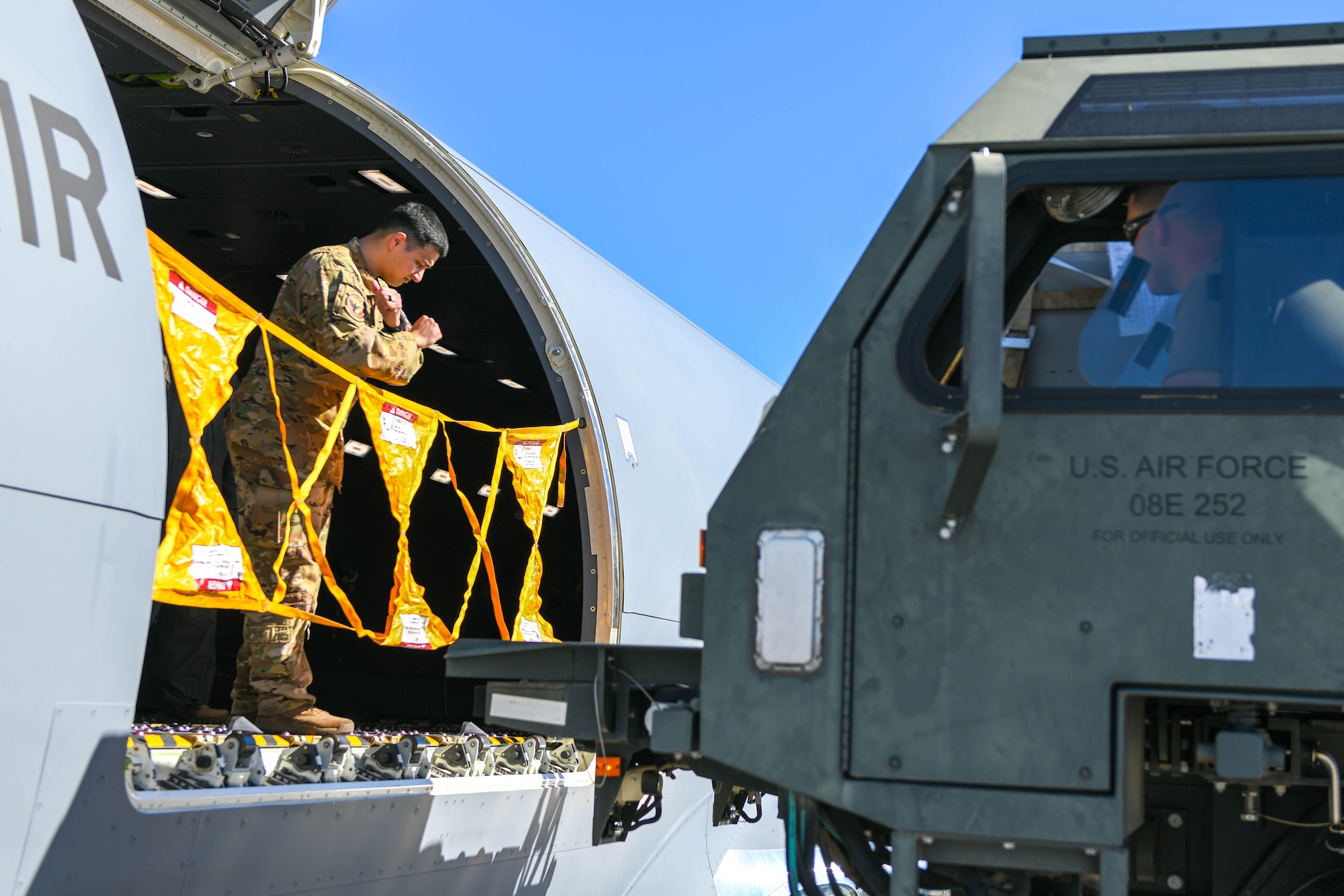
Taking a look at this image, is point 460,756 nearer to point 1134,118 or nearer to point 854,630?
point 854,630

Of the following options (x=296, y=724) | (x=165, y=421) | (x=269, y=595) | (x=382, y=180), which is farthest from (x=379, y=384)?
(x=165, y=421)

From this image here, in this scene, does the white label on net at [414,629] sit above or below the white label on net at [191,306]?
below

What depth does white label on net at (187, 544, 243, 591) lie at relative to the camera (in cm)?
461

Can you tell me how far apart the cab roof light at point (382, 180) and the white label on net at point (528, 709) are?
197 inches

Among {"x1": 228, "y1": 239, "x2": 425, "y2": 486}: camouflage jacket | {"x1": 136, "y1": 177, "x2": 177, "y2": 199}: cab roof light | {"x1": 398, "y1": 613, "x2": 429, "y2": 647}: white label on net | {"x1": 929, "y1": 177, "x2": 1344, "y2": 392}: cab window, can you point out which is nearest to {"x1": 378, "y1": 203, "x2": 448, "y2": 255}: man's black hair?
{"x1": 228, "y1": 239, "x2": 425, "y2": 486}: camouflage jacket

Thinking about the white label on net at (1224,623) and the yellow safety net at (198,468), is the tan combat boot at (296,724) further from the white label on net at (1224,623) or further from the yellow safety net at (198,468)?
the white label on net at (1224,623)

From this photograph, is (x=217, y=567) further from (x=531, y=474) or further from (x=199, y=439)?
(x=531, y=474)

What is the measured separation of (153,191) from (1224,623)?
7.80 meters

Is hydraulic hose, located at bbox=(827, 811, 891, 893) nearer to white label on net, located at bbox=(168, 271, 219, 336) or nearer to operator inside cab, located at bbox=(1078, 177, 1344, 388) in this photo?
operator inside cab, located at bbox=(1078, 177, 1344, 388)

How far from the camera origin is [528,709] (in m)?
3.85

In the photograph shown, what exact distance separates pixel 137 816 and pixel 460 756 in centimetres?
208

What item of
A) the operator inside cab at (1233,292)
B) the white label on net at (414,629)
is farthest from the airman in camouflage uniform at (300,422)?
the operator inside cab at (1233,292)

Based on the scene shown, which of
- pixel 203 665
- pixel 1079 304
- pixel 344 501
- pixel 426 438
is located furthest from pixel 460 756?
pixel 344 501

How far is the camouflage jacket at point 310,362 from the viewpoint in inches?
235
